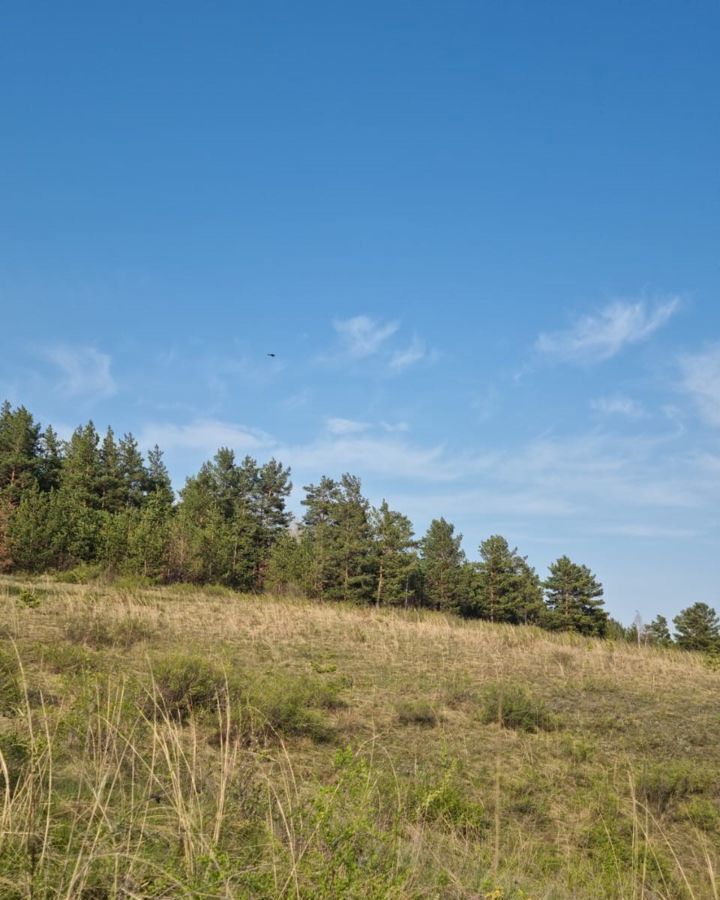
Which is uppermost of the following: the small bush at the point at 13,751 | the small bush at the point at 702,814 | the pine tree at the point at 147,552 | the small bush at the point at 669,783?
the pine tree at the point at 147,552

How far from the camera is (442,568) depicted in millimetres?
52344

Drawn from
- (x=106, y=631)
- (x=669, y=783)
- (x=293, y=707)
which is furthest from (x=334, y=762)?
(x=106, y=631)

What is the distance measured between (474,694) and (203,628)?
21.9ft

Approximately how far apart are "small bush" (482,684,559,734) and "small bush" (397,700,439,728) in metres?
0.87

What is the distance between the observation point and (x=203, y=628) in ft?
46.5

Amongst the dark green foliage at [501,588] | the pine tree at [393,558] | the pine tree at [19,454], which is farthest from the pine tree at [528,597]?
the pine tree at [19,454]

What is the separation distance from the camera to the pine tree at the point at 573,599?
5106 centimetres

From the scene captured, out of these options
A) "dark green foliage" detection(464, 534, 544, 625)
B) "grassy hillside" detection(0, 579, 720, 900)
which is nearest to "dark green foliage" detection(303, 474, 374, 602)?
"dark green foliage" detection(464, 534, 544, 625)

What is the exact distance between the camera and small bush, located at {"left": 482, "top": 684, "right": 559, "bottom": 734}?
8.92 m

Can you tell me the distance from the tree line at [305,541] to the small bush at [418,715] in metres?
28.3

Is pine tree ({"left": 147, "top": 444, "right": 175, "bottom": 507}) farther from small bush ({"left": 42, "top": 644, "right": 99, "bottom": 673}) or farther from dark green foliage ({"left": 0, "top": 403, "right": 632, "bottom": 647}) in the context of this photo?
small bush ({"left": 42, "top": 644, "right": 99, "bottom": 673})

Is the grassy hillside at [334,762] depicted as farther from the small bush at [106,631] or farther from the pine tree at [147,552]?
the pine tree at [147,552]

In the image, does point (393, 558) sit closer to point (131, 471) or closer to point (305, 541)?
point (305, 541)

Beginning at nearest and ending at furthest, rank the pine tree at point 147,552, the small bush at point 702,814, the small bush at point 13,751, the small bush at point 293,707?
the small bush at point 13,751 → the small bush at point 702,814 → the small bush at point 293,707 → the pine tree at point 147,552
